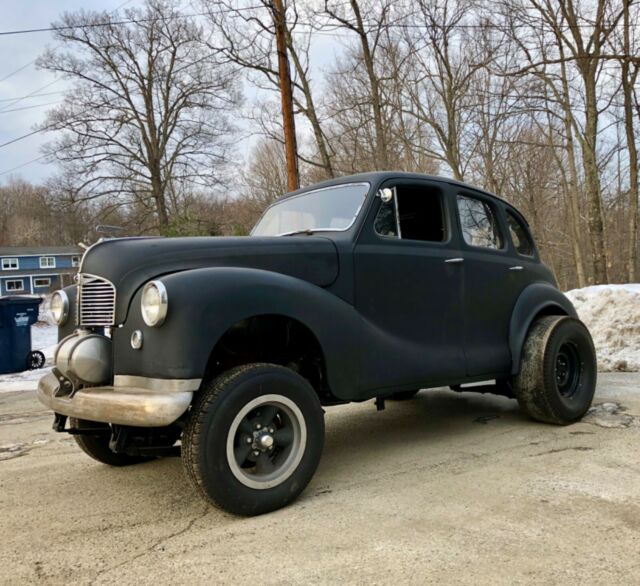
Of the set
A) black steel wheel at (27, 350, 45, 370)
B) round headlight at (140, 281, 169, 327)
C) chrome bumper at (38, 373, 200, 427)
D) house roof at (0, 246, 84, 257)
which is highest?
house roof at (0, 246, 84, 257)

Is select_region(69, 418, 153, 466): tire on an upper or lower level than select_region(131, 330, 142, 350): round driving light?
lower

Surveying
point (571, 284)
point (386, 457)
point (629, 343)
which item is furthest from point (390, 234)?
point (571, 284)

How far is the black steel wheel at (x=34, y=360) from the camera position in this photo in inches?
414

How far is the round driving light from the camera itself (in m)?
3.04

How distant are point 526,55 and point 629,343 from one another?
45.6 feet

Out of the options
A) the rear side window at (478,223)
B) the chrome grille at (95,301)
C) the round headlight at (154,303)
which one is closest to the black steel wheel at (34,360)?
the chrome grille at (95,301)

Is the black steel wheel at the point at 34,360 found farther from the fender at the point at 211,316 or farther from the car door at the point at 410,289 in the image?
the car door at the point at 410,289

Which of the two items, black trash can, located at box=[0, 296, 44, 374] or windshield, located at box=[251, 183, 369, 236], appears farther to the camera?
black trash can, located at box=[0, 296, 44, 374]

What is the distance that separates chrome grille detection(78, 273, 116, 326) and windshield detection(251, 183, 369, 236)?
156cm

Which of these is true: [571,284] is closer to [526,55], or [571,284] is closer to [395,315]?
[526,55]

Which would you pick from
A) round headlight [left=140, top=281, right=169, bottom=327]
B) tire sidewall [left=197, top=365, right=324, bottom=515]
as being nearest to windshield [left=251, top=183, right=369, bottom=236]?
tire sidewall [left=197, top=365, right=324, bottom=515]

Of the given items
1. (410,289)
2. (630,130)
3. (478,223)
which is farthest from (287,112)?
(630,130)

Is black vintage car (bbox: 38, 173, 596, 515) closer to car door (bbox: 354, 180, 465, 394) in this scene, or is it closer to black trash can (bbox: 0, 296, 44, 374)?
car door (bbox: 354, 180, 465, 394)

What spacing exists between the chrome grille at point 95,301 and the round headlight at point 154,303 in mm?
315
